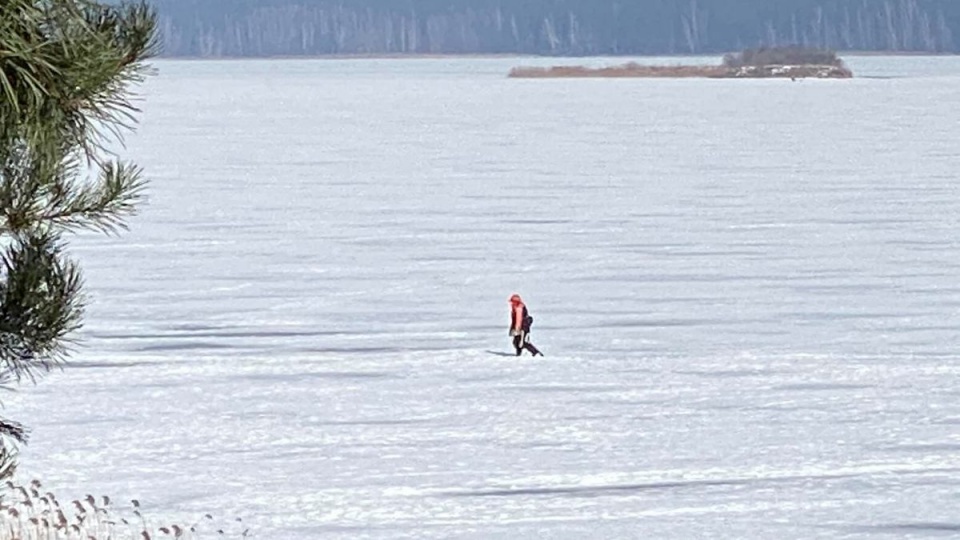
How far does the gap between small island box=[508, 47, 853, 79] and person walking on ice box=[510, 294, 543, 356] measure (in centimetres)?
10013

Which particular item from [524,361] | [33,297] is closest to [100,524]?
[33,297]

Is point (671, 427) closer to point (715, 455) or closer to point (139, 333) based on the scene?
point (715, 455)

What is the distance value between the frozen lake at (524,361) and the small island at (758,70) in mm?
88752

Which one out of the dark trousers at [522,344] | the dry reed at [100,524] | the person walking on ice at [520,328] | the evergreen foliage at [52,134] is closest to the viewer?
the evergreen foliage at [52,134]

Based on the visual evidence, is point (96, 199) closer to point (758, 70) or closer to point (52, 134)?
point (52, 134)

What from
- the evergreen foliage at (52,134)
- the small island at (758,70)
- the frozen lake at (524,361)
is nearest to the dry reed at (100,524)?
the frozen lake at (524,361)

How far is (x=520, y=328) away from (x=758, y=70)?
10983 centimetres

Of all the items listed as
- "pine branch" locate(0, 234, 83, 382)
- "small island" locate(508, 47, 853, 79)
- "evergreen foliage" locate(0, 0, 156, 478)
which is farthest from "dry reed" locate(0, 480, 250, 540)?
"small island" locate(508, 47, 853, 79)

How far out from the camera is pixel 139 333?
525 inches

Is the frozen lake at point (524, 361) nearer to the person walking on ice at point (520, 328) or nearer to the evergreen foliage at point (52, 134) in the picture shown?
the person walking on ice at point (520, 328)

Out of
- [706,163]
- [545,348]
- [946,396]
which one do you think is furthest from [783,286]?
[706,163]

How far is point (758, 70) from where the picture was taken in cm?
11994

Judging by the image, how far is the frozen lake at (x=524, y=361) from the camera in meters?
8.52

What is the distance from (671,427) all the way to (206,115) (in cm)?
4728
